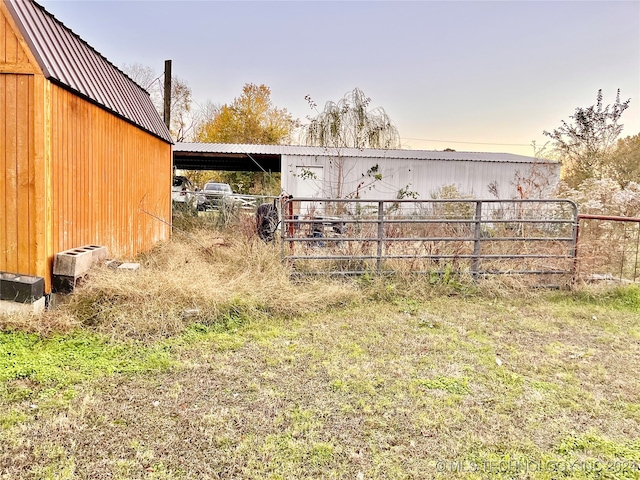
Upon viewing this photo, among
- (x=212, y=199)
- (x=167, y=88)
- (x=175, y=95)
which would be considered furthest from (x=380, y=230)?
(x=175, y=95)

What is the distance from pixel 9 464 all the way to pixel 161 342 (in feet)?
5.09

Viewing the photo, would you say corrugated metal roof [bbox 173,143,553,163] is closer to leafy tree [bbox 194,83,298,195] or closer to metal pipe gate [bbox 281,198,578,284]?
metal pipe gate [bbox 281,198,578,284]

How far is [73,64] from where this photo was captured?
4238mm

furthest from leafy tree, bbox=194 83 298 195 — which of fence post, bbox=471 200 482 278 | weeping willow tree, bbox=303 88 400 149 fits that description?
fence post, bbox=471 200 482 278

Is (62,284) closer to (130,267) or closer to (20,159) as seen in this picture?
(130,267)

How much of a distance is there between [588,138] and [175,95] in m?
23.0

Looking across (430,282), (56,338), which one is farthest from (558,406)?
(56,338)

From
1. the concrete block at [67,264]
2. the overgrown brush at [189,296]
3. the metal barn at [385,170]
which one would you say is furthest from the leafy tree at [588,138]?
the concrete block at [67,264]

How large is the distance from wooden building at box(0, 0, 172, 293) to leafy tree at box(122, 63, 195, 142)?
2074cm

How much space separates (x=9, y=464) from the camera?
1769 mm

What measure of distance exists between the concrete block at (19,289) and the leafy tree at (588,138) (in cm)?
1434

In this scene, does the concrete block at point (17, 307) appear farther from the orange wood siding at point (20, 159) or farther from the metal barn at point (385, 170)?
the metal barn at point (385, 170)

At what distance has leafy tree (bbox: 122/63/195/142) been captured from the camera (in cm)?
2431

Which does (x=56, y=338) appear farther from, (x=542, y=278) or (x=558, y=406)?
(x=542, y=278)
